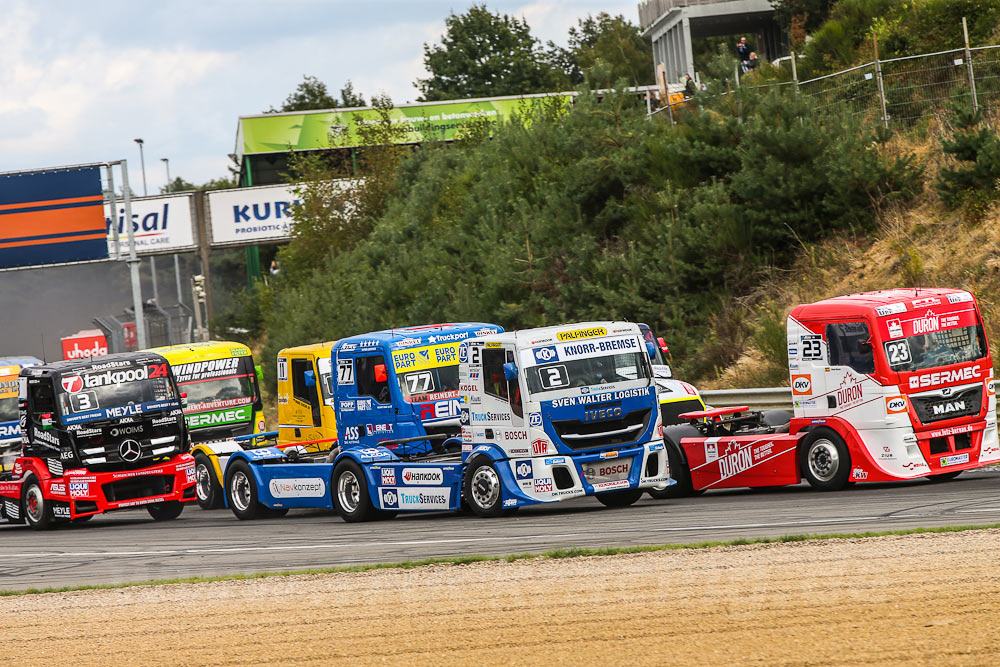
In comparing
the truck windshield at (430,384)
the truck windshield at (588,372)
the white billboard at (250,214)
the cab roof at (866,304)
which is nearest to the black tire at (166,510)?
the truck windshield at (430,384)

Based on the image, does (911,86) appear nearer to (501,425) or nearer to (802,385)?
(802,385)

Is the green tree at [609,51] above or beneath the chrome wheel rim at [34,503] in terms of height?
above

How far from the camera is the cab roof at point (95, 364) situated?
21.2 metres

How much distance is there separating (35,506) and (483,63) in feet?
265

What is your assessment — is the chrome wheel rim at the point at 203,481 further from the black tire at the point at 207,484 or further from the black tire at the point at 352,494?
the black tire at the point at 352,494

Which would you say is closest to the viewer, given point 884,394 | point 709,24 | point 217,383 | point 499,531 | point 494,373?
point 499,531

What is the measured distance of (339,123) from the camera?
64125 mm

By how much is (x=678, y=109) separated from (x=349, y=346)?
18721mm

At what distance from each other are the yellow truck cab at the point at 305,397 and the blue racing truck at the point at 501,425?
15.0 feet

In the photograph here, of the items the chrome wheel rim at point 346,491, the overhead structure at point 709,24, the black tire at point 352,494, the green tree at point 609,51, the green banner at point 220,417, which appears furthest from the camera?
the green tree at point 609,51

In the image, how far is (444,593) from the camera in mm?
10625

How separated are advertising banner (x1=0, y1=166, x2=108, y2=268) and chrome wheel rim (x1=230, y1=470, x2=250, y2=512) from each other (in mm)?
24079

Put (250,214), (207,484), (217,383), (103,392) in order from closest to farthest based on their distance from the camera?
(103,392) < (207,484) < (217,383) < (250,214)

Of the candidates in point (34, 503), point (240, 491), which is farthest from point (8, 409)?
point (240, 491)
